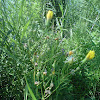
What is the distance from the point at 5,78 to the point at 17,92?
17cm

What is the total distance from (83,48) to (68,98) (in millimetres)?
465

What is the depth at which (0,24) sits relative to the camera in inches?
37.3

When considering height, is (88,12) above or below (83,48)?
above

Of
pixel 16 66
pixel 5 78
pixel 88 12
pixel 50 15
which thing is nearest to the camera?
pixel 50 15

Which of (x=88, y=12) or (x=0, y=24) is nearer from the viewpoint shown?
(x=0, y=24)

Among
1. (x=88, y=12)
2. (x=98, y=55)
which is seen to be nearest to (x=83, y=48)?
(x=98, y=55)

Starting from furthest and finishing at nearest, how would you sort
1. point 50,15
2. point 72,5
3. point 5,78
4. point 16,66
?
1. point 72,5
2. point 5,78
3. point 16,66
4. point 50,15

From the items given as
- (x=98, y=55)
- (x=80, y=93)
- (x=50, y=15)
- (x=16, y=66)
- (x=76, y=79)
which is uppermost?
(x=50, y=15)

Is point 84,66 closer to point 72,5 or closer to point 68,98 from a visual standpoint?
point 68,98

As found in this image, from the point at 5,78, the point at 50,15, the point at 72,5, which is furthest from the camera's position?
the point at 72,5

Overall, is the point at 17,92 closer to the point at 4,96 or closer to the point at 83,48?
the point at 4,96

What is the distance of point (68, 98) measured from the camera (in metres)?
1.01

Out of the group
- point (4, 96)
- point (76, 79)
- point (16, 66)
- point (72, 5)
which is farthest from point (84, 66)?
point (72, 5)

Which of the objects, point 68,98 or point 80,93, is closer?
point 68,98
